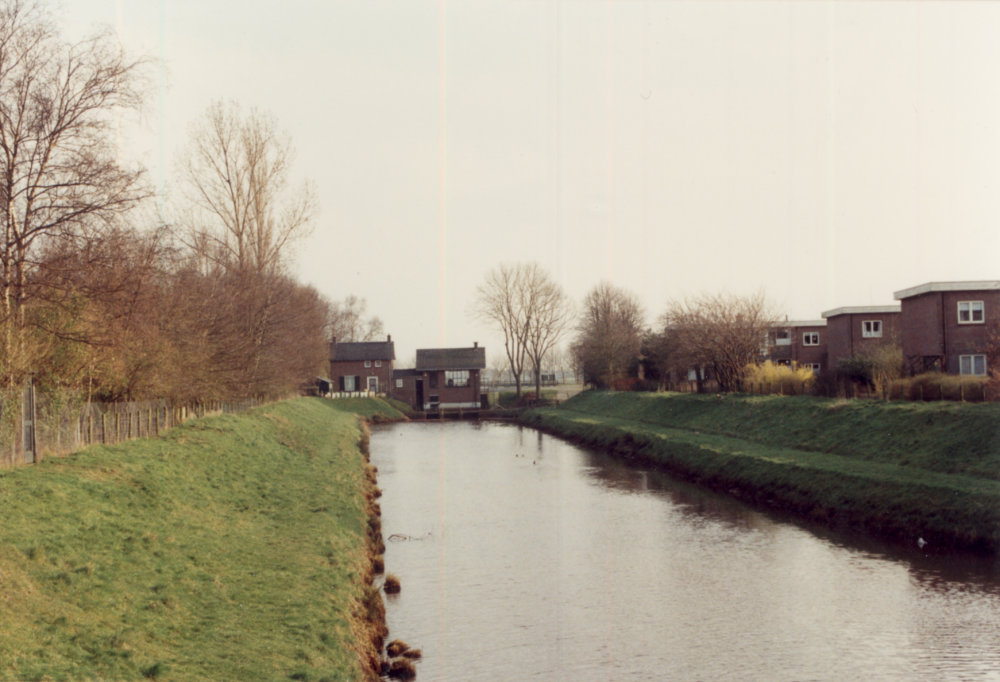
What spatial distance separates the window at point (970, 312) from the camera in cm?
3578

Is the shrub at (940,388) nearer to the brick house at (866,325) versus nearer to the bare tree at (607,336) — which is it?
the brick house at (866,325)

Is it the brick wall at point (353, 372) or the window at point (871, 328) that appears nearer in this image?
the window at point (871, 328)

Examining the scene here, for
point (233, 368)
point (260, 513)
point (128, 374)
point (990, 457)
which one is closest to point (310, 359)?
point (233, 368)

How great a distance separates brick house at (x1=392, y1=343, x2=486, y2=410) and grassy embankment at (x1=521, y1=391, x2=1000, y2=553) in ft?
129

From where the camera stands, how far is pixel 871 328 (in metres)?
50.0

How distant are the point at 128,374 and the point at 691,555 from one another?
15.0 metres

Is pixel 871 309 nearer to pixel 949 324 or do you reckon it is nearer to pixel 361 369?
pixel 949 324

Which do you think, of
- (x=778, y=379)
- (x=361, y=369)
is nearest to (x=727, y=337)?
(x=778, y=379)

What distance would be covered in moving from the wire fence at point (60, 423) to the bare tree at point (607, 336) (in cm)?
5283

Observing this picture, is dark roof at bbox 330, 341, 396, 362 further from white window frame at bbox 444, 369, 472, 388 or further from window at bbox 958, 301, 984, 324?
window at bbox 958, 301, 984, 324

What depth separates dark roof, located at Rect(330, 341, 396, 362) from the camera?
83062 millimetres

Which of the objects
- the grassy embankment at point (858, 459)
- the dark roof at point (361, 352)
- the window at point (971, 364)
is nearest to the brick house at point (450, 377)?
the dark roof at point (361, 352)

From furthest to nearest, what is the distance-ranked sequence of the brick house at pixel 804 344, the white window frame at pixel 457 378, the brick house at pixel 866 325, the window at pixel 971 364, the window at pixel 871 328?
the white window frame at pixel 457 378, the brick house at pixel 804 344, the window at pixel 871 328, the brick house at pixel 866 325, the window at pixel 971 364

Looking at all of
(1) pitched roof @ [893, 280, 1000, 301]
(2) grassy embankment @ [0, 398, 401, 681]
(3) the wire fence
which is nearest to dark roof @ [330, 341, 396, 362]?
(1) pitched roof @ [893, 280, 1000, 301]
